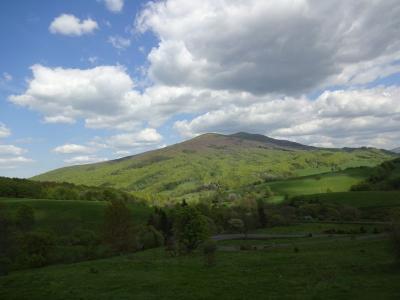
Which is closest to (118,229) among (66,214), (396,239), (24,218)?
(24,218)

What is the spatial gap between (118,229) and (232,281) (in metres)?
55.3

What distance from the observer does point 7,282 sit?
4231 centimetres

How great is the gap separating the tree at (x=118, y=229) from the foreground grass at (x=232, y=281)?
3677cm

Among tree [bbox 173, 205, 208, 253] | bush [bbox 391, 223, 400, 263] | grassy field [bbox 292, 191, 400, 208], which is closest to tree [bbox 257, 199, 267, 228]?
grassy field [bbox 292, 191, 400, 208]

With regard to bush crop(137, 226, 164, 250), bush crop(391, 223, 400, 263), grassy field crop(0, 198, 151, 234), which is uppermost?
grassy field crop(0, 198, 151, 234)

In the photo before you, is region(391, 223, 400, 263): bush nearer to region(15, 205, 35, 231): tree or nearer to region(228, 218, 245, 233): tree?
region(228, 218, 245, 233): tree

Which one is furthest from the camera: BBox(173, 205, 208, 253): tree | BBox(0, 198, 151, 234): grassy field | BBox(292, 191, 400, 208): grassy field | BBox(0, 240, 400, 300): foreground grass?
BBox(292, 191, 400, 208): grassy field

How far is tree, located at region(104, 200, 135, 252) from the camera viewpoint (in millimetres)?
86312

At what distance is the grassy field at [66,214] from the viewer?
426 feet

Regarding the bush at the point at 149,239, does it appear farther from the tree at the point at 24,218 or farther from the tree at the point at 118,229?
the tree at the point at 24,218

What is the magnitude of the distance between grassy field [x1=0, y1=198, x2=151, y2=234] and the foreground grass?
8620 cm

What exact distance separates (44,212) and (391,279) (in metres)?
135

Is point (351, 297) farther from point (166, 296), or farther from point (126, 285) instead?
point (126, 285)

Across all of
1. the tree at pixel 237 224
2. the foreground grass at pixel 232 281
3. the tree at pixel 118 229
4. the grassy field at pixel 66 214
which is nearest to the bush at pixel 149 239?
the tree at pixel 118 229
